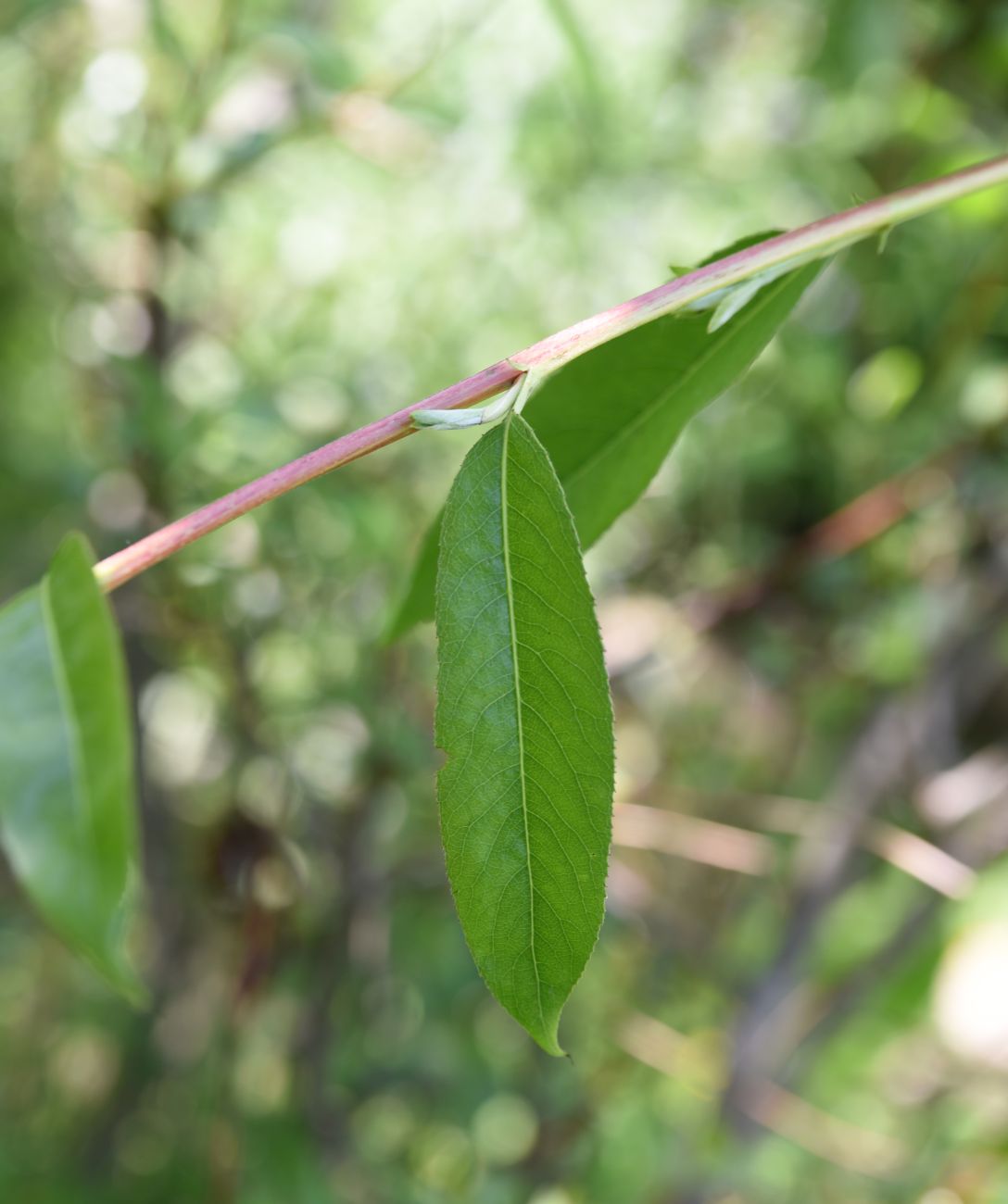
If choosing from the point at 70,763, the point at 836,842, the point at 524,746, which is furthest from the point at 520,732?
the point at 836,842

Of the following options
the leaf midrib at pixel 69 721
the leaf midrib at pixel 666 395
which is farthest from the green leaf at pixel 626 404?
the leaf midrib at pixel 69 721

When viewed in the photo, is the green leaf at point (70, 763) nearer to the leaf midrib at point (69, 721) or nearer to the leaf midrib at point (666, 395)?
the leaf midrib at point (69, 721)

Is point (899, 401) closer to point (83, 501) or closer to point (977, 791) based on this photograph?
point (977, 791)

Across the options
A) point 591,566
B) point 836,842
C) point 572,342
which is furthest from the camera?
point 591,566

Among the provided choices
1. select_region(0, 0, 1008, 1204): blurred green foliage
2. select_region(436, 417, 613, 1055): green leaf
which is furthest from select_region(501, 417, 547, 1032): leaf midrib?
select_region(0, 0, 1008, 1204): blurred green foliage

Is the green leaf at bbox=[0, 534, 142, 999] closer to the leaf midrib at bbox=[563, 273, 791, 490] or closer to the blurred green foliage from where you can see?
the leaf midrib at bbox=[563, 273, 791, 490]

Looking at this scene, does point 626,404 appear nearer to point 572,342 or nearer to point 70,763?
point 572,342
